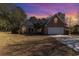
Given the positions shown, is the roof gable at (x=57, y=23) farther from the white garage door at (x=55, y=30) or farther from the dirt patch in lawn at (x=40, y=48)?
the dirt patch in lawn at (x=40, y=48)

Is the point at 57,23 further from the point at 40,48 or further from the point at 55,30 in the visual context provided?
the point at 40,48

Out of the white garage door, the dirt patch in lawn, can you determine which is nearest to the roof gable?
the white garage door

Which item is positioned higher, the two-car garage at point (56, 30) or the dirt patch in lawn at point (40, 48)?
the two-car garage at point (56, 30)

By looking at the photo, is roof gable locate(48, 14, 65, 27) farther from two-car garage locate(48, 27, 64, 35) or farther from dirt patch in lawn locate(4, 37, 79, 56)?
dirt patch in lawn locate(4, 37, 79, 56)

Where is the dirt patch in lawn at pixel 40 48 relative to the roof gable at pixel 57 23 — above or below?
below

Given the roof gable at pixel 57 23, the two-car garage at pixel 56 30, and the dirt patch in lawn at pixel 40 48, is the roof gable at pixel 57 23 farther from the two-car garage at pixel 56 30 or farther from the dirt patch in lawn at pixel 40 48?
the dirt patch in lawn at pixel 40 48

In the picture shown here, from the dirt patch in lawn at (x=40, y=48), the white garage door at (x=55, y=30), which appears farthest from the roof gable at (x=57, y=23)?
the dirt patch in lawn at (x=40, y=48)

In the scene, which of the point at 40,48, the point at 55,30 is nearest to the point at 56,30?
the point at 55,30

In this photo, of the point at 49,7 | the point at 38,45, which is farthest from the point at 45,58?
the point at 49,7

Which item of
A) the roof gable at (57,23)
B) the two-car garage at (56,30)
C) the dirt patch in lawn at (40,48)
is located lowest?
the dirt patch in lawn at (40,48)

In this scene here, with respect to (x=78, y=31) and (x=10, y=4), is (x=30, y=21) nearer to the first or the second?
(x=10, y=4)

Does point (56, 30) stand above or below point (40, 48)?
above

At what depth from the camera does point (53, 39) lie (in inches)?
65.3

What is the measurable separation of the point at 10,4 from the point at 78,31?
2.33ft
